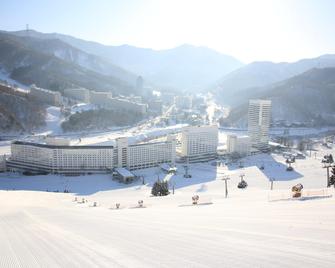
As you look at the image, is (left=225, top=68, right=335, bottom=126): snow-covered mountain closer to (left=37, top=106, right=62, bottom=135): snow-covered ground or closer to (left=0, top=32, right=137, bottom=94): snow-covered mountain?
(left=37, top=106, right=62, bottom=135): snow-covered ground

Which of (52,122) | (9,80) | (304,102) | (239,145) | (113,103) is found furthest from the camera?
(304,102)

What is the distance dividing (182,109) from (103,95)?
74.2ft

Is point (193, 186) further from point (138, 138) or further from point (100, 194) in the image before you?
point (138, 138)

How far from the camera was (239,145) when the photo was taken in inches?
1624

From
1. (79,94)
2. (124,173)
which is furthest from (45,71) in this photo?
(124,173)

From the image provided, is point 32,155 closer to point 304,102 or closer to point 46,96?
point 46,96

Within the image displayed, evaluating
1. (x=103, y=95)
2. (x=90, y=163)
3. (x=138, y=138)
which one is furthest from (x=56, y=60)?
(x=90, y=163)

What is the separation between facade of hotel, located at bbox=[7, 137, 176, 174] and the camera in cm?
3256

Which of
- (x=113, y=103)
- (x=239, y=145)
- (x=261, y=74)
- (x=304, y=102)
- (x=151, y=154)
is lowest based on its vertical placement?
(x=151, y=154)

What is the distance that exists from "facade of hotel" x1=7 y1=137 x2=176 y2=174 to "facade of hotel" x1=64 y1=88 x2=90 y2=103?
32.9 meters

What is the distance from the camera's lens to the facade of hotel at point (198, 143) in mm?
38938

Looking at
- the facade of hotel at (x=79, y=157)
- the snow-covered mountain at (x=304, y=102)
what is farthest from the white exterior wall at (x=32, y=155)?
the snow-covered mountain at (x=304, y=102)

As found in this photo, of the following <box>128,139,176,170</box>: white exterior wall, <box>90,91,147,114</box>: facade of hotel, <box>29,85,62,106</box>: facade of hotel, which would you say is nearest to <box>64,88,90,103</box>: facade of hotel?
<box>90,91,147,114</box>: facade of hotel

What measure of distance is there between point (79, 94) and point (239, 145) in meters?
38.3
